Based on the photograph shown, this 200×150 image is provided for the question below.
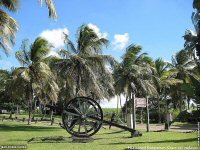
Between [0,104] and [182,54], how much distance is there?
32450 millimetres

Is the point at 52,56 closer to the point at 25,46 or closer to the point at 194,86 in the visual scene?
the point at 25,46

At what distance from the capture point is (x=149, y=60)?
32.0 metres

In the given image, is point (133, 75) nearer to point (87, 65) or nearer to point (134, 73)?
point (134, 73)

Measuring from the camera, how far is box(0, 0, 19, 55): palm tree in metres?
15.4

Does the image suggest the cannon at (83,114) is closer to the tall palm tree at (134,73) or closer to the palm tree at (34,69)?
the tall palm tree at (134,73)

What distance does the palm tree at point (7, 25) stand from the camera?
605 inches

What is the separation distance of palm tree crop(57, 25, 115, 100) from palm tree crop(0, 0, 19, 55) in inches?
476

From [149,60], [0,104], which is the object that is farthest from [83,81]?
[0,104]

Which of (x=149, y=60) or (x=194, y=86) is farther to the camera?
(x=149, y=60)

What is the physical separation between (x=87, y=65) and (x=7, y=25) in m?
13.2

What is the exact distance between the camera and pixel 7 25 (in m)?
15.6

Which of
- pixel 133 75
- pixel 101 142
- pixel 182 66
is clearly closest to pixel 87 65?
pixel 133 75

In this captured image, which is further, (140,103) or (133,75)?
(133,75)

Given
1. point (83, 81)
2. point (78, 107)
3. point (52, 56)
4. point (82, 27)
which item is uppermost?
point (82, 27)
